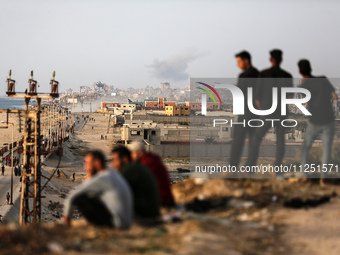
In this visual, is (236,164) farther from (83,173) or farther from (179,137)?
(179,137)

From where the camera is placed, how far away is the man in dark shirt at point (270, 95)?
968 centimetres

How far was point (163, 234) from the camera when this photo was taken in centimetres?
653

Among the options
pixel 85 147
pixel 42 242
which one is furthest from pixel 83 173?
pixel 42 242

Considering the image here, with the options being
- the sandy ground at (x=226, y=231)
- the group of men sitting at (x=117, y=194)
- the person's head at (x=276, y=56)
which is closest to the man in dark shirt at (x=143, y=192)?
the group of men sitting at (x=117, y=194)

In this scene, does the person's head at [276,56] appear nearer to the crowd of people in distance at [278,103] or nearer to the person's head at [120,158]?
the crowd of people in distance at [278,103]

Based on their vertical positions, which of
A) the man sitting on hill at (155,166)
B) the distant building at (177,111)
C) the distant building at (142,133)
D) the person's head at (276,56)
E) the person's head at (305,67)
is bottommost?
the distant building at (142,133)

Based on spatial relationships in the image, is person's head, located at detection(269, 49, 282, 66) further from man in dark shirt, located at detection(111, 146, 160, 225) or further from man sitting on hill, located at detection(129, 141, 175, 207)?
man in dark shirt, located at detection(111, 146, 160, 225)

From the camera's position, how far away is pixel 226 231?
6930 millimetres

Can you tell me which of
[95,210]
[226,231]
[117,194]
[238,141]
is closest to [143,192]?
[117,194]

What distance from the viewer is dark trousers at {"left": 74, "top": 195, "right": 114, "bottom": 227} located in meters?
6.65

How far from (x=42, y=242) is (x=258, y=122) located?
521 cm

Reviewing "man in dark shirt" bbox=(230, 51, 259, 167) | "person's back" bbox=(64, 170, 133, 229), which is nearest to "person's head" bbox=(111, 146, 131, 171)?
"person's back" bbox=(64, 170, 133, 229)

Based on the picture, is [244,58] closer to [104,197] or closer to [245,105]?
[245,105]

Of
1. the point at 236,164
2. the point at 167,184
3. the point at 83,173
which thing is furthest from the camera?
the point at 83,173
